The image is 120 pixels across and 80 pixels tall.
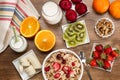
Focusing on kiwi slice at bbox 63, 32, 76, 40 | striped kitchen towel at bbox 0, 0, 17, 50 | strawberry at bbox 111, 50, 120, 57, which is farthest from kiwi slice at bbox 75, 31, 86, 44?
striped kitchen towel at bbox 0, 0, 17, 50

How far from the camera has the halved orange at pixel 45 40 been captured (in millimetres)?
1336

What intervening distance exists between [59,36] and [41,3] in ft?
0.45

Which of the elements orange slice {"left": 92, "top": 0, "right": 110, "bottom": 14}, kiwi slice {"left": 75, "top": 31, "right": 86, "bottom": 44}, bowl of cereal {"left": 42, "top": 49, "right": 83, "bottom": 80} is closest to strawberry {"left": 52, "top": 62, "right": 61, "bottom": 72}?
bowl of cereal {"left": 42, "top": 49, "right": 83, "bottom": 80}

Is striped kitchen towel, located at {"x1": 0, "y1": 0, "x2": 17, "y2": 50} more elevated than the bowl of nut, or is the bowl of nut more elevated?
striped kitchen towel, located at {"x1": 0, "y1": 0, "x2": 17, "y2": 50}

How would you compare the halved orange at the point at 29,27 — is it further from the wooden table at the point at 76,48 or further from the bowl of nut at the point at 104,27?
the bowl of nut at the point at 104,27

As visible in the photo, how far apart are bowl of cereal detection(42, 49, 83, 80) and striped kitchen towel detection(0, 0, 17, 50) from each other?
0.18 metres

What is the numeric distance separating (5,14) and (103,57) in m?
0.38

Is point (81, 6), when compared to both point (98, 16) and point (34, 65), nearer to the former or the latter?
point (98, 16)

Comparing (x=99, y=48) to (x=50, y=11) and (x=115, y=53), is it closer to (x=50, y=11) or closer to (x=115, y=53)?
(x=115, y=53)

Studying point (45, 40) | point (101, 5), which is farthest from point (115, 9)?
point (45, 40)

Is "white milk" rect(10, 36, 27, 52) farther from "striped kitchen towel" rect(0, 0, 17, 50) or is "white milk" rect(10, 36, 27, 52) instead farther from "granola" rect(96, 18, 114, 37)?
"granola" rect(96, 18, 114, 37)

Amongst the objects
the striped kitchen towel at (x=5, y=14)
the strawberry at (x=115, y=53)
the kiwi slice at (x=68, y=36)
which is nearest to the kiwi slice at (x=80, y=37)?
the kiwi slice at (x=68, y=36)

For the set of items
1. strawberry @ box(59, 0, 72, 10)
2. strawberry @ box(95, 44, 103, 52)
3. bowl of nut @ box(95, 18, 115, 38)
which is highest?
strawberry @ box(59, 0, 72, 10)

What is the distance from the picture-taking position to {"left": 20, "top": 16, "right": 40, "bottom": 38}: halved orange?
135 centimetres
